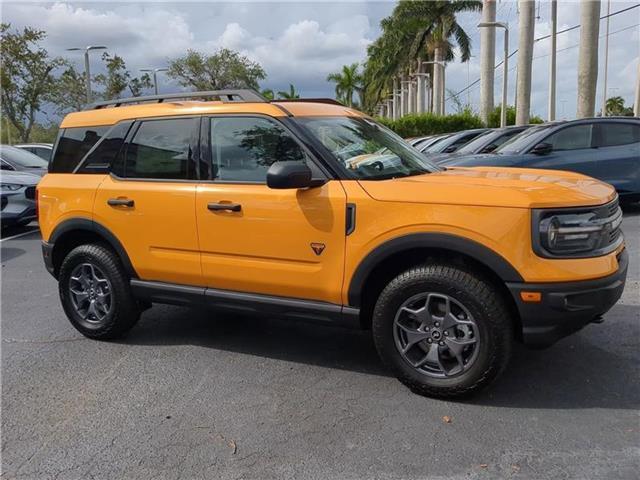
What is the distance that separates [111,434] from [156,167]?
1.97 m

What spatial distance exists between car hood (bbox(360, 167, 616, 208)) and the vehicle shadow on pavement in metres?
1.14

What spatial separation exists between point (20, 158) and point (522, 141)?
9760 mm

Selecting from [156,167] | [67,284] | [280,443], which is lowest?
[280,443]

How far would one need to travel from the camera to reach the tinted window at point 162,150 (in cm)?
416

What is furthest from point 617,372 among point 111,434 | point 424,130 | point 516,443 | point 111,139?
point 424,130

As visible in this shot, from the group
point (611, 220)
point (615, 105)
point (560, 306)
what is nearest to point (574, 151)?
point (611, 220)

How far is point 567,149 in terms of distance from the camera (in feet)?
29.7

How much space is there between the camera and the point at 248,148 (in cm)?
397

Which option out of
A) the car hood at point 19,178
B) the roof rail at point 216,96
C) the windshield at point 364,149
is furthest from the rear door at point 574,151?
the car hood at point 19,178

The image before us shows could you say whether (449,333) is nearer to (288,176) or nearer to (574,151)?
(288,176)

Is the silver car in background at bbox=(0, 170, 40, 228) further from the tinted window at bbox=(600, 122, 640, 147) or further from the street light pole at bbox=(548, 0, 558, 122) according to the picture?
the street light pole at bbox=(548, 0, 558, 122)

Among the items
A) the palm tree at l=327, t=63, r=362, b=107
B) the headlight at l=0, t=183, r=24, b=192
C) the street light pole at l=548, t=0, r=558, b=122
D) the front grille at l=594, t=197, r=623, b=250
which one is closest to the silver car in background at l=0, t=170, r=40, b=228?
the headlight at l=0, t=183, r=24, b=192

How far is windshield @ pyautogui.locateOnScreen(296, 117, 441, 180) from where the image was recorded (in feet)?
12.3

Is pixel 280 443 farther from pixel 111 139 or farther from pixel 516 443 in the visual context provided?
pixel 111 139
